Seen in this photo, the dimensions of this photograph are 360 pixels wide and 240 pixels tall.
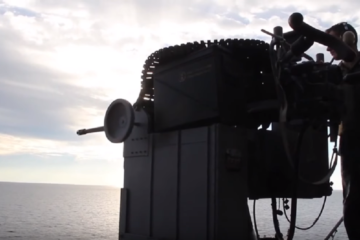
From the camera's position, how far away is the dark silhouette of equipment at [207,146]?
3848 mm

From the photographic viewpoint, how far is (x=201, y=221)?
3850 millimetres

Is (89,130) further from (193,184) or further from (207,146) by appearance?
(207,146)

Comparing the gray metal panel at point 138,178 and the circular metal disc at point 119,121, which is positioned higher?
the circular metal disc at point 119,121

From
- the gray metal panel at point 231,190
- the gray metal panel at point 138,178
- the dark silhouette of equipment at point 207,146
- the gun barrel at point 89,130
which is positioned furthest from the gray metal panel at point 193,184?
the gun barrel at point 89,130

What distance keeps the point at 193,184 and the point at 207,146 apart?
38 cm

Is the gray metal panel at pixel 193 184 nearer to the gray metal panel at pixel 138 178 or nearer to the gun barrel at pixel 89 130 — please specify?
the gray metal panel at pixel 138 178

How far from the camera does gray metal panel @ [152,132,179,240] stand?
421cm

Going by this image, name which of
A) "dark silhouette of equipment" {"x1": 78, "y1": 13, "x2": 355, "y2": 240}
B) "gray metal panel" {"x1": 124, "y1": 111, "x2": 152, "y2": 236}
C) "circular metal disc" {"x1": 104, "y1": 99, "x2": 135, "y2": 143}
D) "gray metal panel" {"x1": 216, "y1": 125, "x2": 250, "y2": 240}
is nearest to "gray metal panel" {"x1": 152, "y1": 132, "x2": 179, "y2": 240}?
"dark silhouette of equipment" {"x1": 78, "y1": 13, "x2": 355, "y2": 240}

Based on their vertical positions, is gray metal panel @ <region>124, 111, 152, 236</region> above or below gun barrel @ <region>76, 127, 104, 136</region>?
below

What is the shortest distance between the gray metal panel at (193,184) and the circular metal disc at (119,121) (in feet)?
2.32

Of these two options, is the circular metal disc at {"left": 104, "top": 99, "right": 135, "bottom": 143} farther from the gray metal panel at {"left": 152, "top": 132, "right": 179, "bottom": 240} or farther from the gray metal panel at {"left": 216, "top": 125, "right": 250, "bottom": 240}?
the gray metal panel at {"left": 216, "top": 125, "right": 250, "bottom": 240}

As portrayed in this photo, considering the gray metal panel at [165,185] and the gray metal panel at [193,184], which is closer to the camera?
the gray metal panel at [193,184]

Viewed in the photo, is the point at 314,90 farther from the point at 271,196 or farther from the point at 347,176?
the point at 271,196

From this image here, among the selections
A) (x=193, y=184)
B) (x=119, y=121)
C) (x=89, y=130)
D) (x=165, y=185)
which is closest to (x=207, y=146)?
(x=193, y=184)
